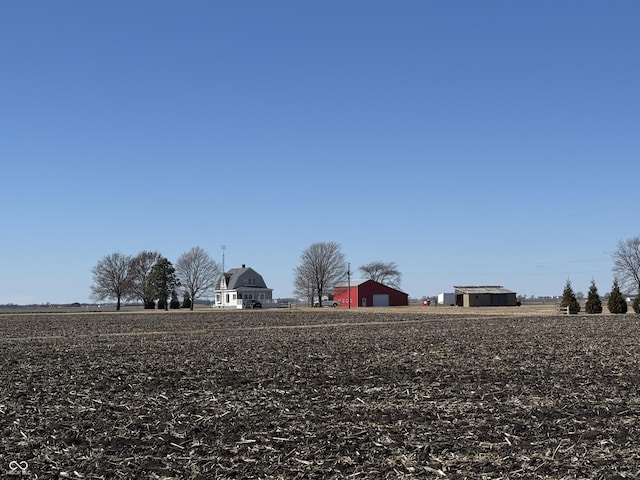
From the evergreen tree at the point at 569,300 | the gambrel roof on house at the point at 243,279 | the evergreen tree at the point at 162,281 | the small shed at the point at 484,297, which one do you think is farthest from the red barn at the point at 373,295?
the evergreen tree at the point at 569,300

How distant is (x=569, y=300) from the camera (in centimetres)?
6400

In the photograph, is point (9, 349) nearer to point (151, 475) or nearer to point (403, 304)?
point (151, 475)

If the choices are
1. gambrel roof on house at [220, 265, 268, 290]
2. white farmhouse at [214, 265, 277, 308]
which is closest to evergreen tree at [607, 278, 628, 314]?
white farmhouse at [214, 265, 277, 308]

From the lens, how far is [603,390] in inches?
535

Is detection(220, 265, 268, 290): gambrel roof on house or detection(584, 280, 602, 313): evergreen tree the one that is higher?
detection(220, 265, 268, 290): gambrel roof on house

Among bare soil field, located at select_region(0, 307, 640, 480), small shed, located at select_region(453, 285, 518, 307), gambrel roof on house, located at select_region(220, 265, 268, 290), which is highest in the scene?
gambrel roof on house, located at select_region(220, 265, 268, 290)

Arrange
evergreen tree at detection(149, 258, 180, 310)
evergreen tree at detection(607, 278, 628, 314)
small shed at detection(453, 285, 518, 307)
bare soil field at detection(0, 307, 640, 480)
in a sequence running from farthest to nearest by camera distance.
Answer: evergreen tree at detection(149, 258, 180, 310), small shed at detection(453, 285, 518, 307), evergreen tree at detection(607, 278, 628, 314), bare soil field at detection(0, 307, 640, 480)

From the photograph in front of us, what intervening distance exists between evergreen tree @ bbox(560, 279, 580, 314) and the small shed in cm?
4315

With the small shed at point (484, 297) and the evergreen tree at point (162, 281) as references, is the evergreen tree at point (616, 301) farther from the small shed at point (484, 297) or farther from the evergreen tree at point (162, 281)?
the evergreen tree at point (162, 281)

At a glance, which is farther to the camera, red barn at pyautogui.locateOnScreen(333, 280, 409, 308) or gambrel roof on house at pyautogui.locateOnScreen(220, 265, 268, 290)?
gambrel roof on house at pyautogui.locateOnScreen(220, 265, 268, 290)

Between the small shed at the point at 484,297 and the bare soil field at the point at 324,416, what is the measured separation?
89.7m

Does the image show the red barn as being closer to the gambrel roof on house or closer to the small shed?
the small shed

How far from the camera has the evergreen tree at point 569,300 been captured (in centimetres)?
6331

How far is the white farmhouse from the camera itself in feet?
387
